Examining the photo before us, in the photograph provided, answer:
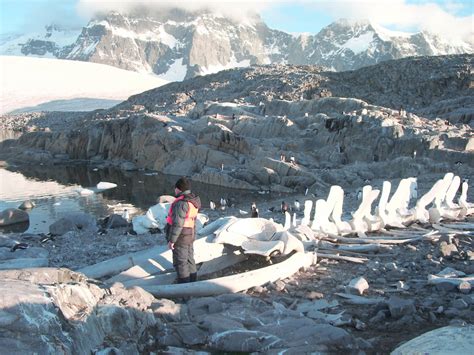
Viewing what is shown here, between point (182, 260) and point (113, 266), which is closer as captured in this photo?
point (182, 260)

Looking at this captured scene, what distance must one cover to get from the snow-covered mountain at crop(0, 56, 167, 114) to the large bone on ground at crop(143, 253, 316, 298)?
334 ft

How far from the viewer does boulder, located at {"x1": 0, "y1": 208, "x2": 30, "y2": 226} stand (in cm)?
2236

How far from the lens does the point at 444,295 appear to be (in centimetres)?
684

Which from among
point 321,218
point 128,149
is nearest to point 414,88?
point 128,149

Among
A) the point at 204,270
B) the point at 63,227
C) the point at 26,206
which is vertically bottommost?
the point at 26,206

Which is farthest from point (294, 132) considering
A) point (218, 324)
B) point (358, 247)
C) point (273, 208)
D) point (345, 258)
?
point (218, 324)

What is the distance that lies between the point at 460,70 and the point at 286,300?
199 feet

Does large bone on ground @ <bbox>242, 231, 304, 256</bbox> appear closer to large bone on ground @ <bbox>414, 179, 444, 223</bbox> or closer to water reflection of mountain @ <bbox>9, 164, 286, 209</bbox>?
large bone on ground @ <bbox>414, 179, 444, 223</bbox>

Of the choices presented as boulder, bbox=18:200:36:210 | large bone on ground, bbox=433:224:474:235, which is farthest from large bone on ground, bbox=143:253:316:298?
boulder, bbox=18:200:36:210

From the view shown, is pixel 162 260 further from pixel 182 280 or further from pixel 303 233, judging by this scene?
pixel 303 233

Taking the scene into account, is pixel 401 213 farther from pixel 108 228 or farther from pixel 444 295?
pixel 108 228

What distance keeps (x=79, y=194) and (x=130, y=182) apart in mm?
7052

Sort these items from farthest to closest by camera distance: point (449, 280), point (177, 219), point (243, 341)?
point (449, 280) → point (177, 219) → point (243, 341)

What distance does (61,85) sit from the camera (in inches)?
4771
